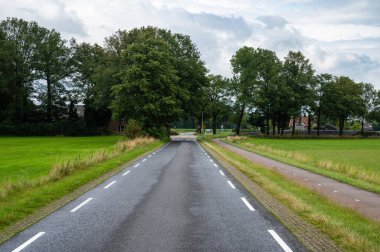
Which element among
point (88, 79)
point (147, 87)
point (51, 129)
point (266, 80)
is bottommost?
point (51, 129)

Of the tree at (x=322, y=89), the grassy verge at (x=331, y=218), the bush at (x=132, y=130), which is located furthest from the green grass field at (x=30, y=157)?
→ the tree at (x=322, y=89)

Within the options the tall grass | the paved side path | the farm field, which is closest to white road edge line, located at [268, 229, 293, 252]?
the paved side path

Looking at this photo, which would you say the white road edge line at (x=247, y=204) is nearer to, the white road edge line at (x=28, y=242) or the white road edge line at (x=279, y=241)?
the white road edge line at (x=279, y=241)

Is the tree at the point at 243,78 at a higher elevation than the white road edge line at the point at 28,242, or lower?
higher

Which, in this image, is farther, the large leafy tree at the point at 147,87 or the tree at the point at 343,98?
the tree at the point at 343,98

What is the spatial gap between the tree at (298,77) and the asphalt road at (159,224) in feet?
264

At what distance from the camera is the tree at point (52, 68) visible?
3356 inches

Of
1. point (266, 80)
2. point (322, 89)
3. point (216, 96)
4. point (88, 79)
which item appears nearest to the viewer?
point (88, 79)

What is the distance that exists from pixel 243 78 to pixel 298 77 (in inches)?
507

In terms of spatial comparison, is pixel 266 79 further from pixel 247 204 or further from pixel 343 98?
pixel 247 204

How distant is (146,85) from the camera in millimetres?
59625

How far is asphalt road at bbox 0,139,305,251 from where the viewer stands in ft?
24.6

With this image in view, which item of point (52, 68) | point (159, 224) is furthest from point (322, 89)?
point (159, 224)

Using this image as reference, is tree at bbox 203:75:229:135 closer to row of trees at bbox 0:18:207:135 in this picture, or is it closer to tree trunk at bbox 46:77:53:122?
row of trees at bbox 0:18:207:135
